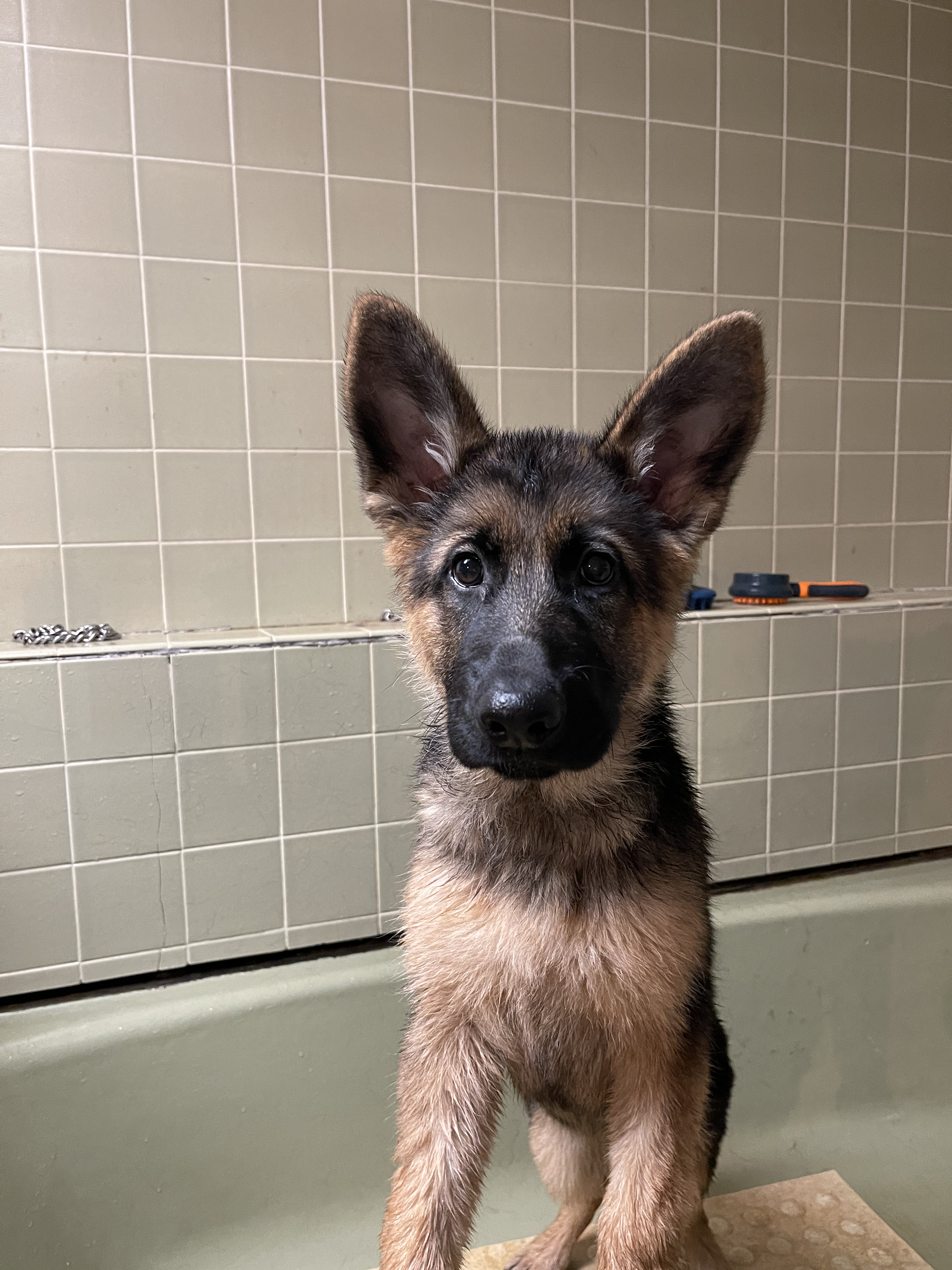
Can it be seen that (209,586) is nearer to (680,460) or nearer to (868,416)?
(680,460)

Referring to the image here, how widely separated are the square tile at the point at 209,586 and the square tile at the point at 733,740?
1342mm

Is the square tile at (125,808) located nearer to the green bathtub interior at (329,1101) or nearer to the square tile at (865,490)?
the green bathtub interior at (329,1101)

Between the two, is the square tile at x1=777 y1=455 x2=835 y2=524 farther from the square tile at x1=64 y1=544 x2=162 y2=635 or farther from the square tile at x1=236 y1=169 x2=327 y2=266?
the square tile at x1=64 y1=544 x2=162 y2=635

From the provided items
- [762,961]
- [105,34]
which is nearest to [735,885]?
[762,961]

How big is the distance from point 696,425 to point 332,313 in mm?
1509

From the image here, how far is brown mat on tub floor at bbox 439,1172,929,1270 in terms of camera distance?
161 cm

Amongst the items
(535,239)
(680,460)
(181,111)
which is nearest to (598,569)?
(680,460)

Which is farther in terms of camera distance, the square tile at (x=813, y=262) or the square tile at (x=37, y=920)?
the square tile at (x=813, y=262)

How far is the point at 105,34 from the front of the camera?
2.09 metres

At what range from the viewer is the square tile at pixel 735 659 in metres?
2.41

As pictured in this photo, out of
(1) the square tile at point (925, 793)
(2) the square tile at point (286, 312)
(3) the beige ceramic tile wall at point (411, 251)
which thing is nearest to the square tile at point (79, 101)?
(3) the beige ceramic tile wall at point (411, 251)

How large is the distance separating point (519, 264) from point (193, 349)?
0.98 metres

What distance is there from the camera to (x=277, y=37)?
2221 mm

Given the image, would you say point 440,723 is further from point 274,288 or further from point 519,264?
point 519,264
